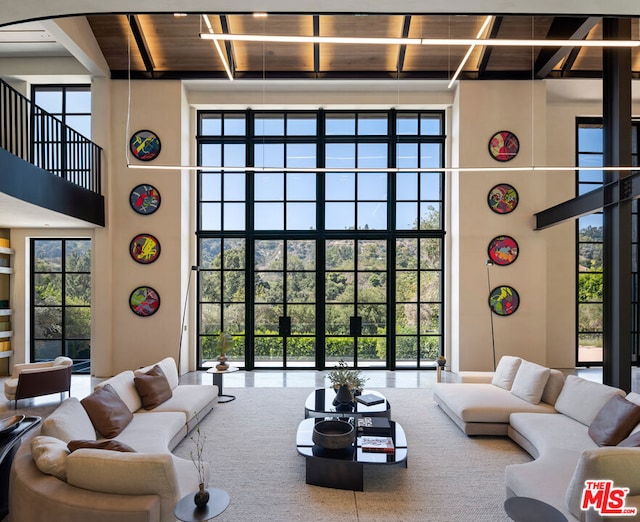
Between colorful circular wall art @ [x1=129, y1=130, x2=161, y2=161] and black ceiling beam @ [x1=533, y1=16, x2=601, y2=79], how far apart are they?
8339 mm

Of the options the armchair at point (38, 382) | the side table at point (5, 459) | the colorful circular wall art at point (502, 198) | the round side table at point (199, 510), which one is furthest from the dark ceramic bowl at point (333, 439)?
the colorful circular wall art at point (502, 198)

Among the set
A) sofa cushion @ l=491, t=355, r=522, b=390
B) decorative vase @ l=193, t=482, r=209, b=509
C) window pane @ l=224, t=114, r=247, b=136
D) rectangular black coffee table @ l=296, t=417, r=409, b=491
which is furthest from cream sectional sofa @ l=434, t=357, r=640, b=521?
window pane @ l=224, t=114, r=247, b=136

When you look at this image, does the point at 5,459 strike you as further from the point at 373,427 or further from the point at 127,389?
the point at 373,427

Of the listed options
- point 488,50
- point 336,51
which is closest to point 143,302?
point 336,51

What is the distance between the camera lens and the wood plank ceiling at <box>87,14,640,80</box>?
8117 millimetres

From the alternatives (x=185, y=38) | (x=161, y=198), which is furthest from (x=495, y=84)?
(x=161, y=198)

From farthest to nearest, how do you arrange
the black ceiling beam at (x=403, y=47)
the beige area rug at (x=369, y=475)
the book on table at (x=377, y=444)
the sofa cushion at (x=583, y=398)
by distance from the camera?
1. the black ceiling beam at (x=403, y=47)
2. the sofa cushion at (x=583, y=398)
3. the book on table at (x=377, y=444)
4. the beige area rug at (x=369, y=475)

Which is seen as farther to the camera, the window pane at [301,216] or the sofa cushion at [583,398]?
the window pane at [301,216]

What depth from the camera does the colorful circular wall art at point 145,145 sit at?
9.05 metres

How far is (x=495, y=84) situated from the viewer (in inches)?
359

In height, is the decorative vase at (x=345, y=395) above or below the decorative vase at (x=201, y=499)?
A: below

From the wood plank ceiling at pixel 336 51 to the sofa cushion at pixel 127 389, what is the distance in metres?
6.20

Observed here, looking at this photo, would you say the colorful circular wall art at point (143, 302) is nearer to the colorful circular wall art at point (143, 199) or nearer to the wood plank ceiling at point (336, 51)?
the colorful circular wall art at point (143, 199)

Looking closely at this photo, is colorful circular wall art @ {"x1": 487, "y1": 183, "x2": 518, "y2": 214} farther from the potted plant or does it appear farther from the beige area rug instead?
the potted plant
